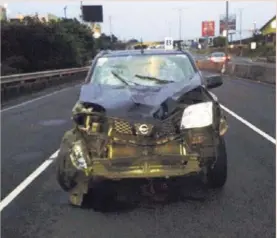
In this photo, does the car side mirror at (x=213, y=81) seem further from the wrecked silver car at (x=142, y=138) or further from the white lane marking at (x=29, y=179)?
the white lane marking at (x=29, y=179)

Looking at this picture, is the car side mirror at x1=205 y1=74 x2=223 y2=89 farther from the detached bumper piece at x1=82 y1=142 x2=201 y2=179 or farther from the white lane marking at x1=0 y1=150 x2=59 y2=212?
the white lane marking at x1=0 y1=150 x2=59 y2=212

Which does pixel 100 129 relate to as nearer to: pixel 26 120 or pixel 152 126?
pixel 152 126

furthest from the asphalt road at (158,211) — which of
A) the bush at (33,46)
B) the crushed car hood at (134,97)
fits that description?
the bush at (33,46)

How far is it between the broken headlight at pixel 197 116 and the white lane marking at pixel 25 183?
2.30m

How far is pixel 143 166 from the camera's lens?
5926mm

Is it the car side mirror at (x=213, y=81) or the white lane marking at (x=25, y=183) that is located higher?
the car side mirror at (x=213, y=81)

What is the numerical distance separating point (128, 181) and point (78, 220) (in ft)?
5.22

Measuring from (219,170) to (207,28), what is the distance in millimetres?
107979

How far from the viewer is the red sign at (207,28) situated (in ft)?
367

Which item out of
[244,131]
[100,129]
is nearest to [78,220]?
[100,129]

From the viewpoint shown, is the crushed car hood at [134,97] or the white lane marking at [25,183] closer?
the crushed car hood at [134,97]

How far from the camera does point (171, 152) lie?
19.6 feet

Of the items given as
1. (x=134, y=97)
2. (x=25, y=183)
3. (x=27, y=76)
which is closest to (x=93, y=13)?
(x=27, y=76)

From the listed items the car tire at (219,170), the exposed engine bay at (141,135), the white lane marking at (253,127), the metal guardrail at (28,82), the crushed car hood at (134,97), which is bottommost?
the metal guardrail at (28,82)
